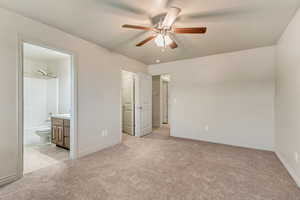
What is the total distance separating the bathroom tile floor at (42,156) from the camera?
2366 millimetres

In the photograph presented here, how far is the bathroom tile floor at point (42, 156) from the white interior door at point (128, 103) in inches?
75.5

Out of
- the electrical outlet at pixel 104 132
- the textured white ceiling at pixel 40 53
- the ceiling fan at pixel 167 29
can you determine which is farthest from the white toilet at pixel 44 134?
the ceiling fan at pixel 167 29

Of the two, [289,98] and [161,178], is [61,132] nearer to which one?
[161,178]

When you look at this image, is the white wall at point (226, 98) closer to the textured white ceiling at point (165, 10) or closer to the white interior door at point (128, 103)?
the textured white ceiling at point (165, 10)

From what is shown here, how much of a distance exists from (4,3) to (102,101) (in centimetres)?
205

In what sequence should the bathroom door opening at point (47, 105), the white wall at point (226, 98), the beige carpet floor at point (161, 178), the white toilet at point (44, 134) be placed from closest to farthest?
1. the beige carpet floor at point (161, 178)
2. the bathroom door opening at point (47, 105)
3. the white wall at point (226, 98)
4. the white toilet at point (44, 134)

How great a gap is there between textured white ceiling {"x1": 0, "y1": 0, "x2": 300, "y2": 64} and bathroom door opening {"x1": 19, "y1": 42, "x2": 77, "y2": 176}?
2.86 ft

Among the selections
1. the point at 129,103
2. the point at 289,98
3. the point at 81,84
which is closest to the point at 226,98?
the point at 289,98

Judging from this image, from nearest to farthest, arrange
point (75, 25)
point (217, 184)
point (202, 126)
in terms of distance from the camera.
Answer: point (217, 184) → point (75, 25) → point (202, 126)

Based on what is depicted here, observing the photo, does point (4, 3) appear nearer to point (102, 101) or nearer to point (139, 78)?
point (102, 101)

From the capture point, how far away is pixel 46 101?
4148 mm

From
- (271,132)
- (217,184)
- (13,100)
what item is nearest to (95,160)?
(13,100)

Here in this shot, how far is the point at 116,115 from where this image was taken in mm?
3537

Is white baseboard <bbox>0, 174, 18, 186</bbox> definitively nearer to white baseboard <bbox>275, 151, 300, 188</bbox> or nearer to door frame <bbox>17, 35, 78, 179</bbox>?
door frame <bbox>17, 35, 78, 179</bbox>
